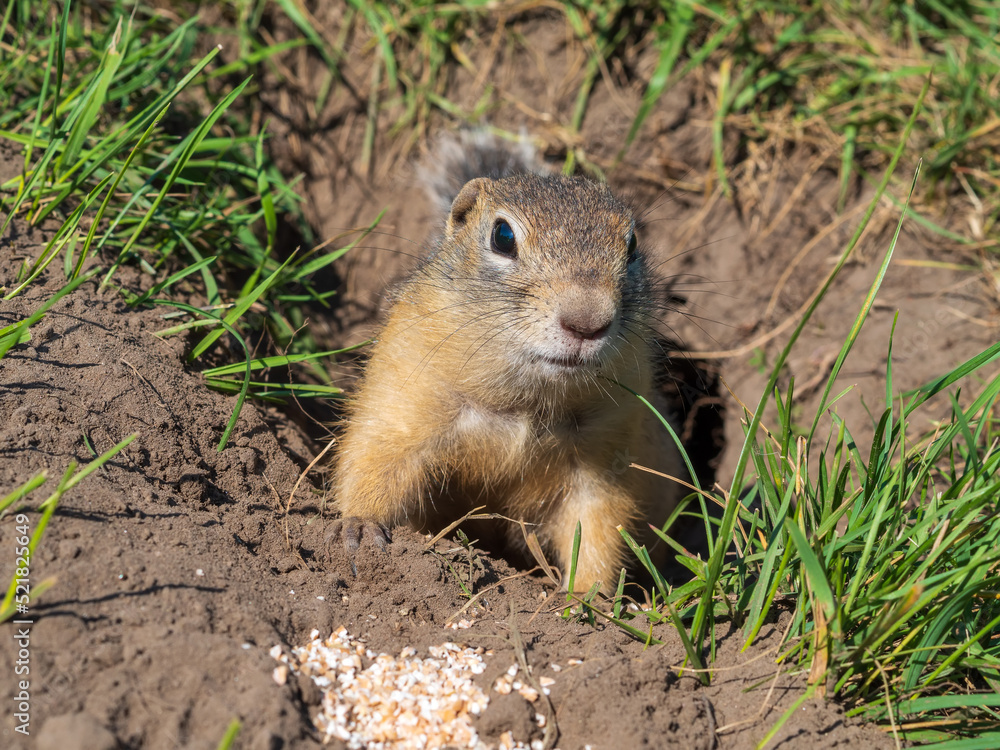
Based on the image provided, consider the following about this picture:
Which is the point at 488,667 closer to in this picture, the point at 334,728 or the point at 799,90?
the point at 334,728

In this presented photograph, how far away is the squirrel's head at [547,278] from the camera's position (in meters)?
3.82

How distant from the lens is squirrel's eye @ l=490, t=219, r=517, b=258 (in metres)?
4.38

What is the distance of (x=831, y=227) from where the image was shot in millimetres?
6898

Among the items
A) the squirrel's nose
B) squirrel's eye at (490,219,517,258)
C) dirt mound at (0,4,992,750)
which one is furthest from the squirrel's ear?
dirt mound at (0,4,992,750)

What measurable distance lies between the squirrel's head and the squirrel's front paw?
104 cm

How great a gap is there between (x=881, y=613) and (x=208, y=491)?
9.65ft

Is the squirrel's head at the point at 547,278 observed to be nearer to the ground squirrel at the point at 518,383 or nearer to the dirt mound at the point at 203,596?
the ground squirrel at the point at 518,383

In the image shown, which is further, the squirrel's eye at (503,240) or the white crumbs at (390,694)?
the squirrel's eye at (503,240)

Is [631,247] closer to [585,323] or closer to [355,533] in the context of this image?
[585,323]

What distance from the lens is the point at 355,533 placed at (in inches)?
162

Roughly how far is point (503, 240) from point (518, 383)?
80 centimetres

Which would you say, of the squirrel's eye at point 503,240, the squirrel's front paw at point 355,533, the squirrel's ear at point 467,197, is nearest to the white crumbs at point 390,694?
the squirrel's front paw at point 355,533

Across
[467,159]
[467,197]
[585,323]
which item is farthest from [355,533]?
[467,159]

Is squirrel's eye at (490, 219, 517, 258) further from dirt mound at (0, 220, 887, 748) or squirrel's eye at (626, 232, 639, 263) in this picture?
dirt mound at (0, 220, 887, 748)
